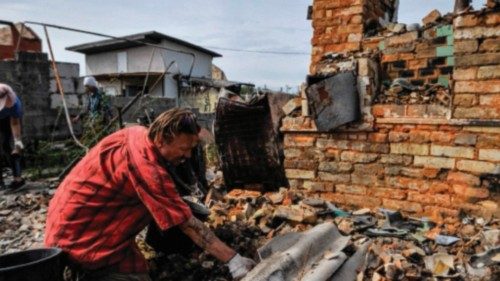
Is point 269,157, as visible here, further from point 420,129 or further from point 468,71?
point 468,71

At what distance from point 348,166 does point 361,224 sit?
28.1 inches

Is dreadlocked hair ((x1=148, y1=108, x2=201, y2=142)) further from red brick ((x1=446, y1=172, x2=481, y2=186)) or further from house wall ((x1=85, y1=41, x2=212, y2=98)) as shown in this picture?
house wall ((x1=85, y1=41, x2=212, y2=98))

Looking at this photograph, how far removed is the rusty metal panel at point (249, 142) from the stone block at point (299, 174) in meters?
0.08

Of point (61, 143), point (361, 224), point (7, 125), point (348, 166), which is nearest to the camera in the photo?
point (361, 224)

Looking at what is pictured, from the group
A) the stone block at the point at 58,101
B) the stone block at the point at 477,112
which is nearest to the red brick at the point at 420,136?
the stone block at the point at 477,112

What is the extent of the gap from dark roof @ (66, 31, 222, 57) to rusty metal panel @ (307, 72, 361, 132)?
65.5 ft

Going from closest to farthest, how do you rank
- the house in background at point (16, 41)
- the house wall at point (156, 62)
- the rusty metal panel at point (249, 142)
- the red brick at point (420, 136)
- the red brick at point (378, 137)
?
the red brick at point (420, 136), the red brick at point (378, 137), the rusty metal panel at point (249, 142), the house in background at point (16, 41), the house wall at point (156, 62)

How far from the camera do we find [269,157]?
4.63 metres

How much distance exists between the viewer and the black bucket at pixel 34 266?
2.09 metres

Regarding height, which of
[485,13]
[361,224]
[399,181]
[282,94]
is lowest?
[361,224]

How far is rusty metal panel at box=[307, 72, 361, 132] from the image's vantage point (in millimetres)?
4098

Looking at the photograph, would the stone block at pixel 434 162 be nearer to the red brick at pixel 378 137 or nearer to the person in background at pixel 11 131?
the red brick at pixel 378 137

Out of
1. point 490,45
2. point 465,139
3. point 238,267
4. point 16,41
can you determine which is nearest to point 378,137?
point 465,139

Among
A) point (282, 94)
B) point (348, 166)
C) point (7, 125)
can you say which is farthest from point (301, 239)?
point (7, 125)
